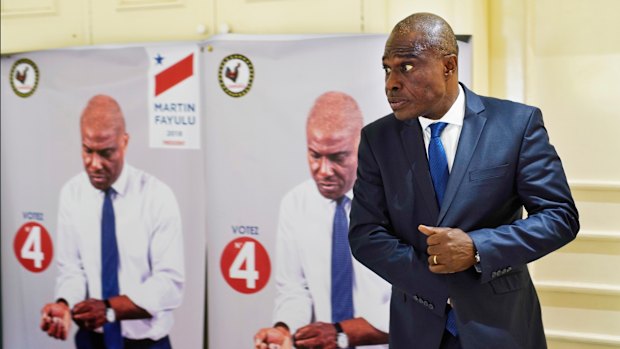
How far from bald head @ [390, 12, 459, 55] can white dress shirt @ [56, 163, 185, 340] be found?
1.90m

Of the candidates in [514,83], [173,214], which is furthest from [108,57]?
[514,83]

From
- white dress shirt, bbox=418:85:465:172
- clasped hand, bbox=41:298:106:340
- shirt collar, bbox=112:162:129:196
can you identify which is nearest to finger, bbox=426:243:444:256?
white dress shirt, bbox=418:85:465:172

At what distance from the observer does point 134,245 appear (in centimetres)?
354

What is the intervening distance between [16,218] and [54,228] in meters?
0.23

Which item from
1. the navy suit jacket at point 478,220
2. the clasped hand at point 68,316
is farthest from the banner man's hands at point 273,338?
the navy suit jacket at point 478,220

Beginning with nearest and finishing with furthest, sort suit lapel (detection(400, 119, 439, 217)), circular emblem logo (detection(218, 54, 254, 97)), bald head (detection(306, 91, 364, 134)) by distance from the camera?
1. suit lapel (detection(400, 119, 439, 217))
2. bald head (detection(306, 91, 364, 134))
3. circular emblem logo (detection(218, 54, 254, 97))

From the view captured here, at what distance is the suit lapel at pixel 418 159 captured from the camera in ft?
6.05

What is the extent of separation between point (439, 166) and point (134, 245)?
Answer: 201 cm

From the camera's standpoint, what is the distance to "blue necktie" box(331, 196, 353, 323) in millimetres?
3174

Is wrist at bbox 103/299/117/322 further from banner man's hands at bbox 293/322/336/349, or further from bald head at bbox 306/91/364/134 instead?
bald head at bbox 306/91/364/134

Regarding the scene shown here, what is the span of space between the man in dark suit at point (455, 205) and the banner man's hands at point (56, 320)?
2.21 m

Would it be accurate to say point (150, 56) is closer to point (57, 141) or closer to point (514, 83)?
point (57, 141)

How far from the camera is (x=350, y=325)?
3172 mm

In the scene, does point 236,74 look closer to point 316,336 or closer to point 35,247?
point 316,336
